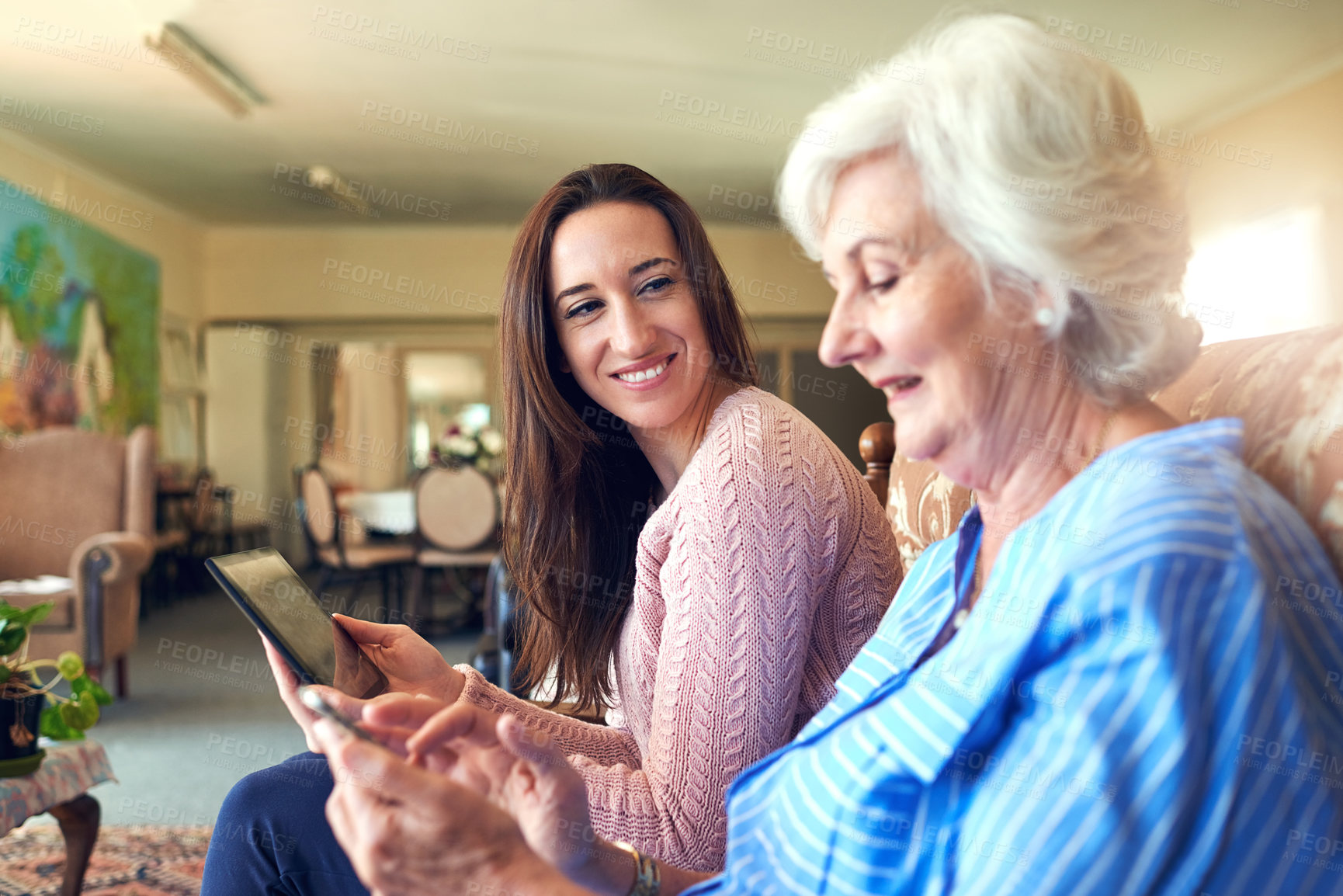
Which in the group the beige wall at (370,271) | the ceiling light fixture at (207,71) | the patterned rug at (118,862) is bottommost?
the patterned rug at (118,862)

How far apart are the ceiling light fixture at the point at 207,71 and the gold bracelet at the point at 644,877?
15.6 feet

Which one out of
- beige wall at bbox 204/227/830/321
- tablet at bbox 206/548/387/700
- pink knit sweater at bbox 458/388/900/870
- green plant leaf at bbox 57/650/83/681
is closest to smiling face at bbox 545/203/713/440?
pink knit sweater at bbox 458/388/900/870

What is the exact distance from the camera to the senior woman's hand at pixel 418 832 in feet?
2.19

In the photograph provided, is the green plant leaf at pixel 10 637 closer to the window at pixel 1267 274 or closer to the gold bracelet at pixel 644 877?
the gold bracelet at pixel 644 877

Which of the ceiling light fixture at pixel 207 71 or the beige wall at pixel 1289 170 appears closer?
the ceiling light fixture at pixel 207 71

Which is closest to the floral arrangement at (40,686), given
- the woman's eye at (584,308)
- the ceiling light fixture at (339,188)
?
the woman's eye at (584,308)

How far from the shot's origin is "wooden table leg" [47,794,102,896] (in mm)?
1923

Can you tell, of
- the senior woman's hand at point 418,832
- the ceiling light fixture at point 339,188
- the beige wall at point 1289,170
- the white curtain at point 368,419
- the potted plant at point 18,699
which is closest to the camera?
the senior woman's hand at point 418,832

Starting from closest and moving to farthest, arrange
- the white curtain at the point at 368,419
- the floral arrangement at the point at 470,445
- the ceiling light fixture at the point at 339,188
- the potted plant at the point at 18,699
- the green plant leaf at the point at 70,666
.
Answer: the potted plant at the point at 18,699
the green plant leaf at the point at 70,666
the floral arrangement at the point at 470,445
the ceiling light fixture at the point at 339,188
the white curtain at the point at 368,419

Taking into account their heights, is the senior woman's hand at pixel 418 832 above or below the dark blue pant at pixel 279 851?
above

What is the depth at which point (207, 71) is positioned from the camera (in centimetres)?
484

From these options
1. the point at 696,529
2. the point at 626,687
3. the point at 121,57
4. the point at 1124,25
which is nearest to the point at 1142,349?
the point at 696,529

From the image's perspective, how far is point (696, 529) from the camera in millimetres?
1026

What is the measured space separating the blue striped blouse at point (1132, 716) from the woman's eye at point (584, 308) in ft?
2.59
